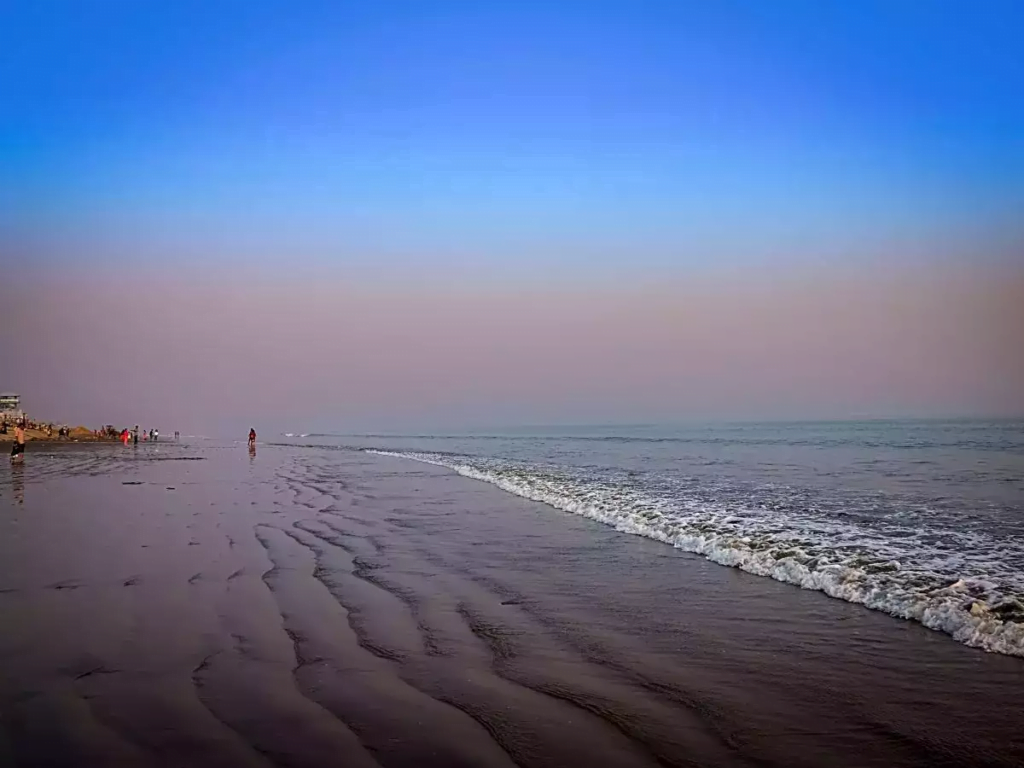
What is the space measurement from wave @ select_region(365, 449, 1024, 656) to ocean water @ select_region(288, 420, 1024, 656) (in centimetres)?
2

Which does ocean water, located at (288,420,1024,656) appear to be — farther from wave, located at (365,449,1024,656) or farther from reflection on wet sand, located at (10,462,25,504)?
reflection on wet sand, located at (10,462,25,504)

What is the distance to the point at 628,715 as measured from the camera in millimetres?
4996

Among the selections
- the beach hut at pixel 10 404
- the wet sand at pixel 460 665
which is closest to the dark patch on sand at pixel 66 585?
the wet sand at pixel 460 665

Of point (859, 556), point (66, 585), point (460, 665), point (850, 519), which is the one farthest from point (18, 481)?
point (859, 556)

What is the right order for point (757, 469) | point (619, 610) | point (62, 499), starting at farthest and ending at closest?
point (757, 469) < point (62, 499) < point (619, 610)

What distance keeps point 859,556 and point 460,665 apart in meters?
7.18

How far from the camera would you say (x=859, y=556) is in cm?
1055

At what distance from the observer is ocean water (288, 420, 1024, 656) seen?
331 inches

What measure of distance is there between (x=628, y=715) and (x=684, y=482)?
736 inches

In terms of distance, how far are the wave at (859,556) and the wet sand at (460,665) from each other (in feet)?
1.51

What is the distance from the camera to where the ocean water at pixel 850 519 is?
27.6ft

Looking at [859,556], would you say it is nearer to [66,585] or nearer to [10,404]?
[66,585]

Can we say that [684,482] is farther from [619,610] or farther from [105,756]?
[105,756]


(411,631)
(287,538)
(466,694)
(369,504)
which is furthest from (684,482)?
(466,694)
